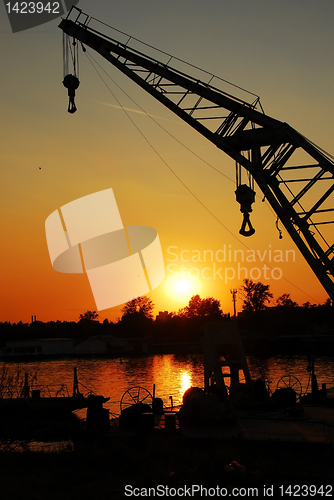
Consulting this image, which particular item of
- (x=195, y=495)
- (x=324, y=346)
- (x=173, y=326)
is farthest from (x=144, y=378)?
(x=173, y=326)

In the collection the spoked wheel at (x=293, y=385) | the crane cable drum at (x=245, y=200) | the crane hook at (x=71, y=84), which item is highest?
the crane hook at (x=71, y=84)

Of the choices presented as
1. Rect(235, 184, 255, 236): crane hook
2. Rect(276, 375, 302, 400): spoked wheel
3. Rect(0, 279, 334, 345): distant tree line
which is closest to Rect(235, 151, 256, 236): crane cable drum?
Rect(235, 184, 255, 236): crane hook

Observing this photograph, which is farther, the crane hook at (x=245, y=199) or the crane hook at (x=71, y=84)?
the crane hook at (x=71, y=84)

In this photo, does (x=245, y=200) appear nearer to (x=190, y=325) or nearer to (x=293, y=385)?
(x=293, y=385)

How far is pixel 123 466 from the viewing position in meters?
16.4

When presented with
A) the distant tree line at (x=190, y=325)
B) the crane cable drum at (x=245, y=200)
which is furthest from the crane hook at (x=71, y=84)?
the distant tree line at (x=190, y=325)

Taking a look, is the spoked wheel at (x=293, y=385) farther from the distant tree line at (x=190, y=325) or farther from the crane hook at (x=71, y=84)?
the distant tree line at (x=190, y=325)

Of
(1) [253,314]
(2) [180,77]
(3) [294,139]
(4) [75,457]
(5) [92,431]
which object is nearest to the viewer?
(4) [75,457]

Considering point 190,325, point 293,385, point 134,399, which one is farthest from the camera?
point 190,325

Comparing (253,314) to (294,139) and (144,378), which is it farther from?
(294,139)

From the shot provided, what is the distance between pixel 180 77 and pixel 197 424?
20235 mm

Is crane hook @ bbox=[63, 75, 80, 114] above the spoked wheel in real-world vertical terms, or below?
above

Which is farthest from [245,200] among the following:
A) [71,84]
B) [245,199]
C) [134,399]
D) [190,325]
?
[190,325]

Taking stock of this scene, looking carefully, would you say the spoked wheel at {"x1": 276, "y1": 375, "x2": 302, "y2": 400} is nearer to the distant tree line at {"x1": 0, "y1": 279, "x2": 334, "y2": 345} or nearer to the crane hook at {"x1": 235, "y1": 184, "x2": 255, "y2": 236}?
the crane hook at {"x1": 235, "y1": 184, "x2": 255, "y2": 236}
